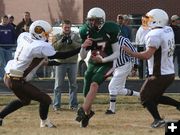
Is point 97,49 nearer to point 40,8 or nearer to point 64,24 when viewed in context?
point 64,24

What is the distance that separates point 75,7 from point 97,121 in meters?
22.1

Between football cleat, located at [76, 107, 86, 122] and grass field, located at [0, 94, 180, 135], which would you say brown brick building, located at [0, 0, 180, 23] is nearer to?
grass field, located at [0, 94, 180, 135]

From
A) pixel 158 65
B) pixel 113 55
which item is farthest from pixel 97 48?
pixel 158 65

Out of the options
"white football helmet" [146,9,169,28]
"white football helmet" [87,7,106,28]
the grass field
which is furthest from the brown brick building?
"white football helmet" [146,9,169,28]

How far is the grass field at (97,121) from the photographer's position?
34.4 ft

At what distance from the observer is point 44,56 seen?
10.6 meters

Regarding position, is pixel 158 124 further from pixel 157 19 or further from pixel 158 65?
pixel 157 19

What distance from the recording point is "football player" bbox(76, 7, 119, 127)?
36.1 feet

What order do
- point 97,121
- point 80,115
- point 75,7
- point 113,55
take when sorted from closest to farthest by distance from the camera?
point 80,115
point 113,55
point 97,121
point 75,7

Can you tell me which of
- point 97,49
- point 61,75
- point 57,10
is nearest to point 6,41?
point 61,75

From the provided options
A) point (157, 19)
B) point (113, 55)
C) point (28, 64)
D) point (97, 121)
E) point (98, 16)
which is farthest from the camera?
point (97, 121)

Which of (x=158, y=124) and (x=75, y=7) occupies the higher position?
(x=158, y=124)

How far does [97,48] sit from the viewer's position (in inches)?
441

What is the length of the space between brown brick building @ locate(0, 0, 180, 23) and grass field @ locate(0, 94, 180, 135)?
59.3 ft
